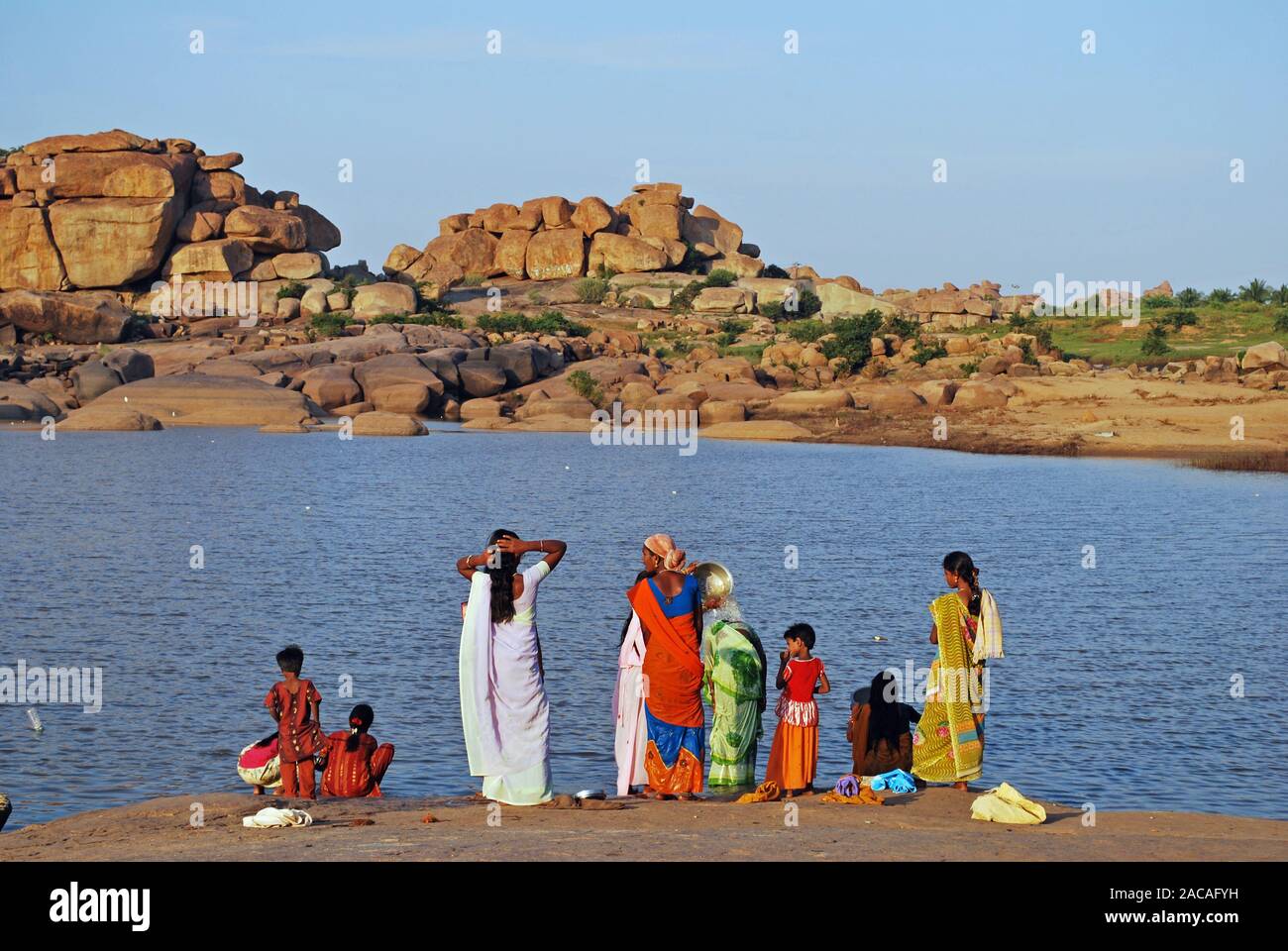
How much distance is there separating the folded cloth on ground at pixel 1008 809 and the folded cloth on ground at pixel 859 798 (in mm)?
559

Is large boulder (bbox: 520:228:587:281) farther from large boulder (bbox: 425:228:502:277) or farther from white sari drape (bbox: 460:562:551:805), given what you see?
white sari drape (bbox: 460:562:551:805)

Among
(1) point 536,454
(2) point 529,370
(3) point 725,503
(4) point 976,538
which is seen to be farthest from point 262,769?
(2) point 529,370

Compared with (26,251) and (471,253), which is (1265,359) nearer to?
(471,253)

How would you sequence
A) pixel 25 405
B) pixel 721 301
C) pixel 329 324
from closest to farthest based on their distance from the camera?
pixel 25 405 → pixel 329 324 → pixel 721 301

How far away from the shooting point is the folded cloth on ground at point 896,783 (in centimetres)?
885

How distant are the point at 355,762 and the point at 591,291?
61.3 metres

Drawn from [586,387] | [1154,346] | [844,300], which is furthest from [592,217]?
[1154,346]

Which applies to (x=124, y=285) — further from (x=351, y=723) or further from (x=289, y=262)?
(x=351, y=723)

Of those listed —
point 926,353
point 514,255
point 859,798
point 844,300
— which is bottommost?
point 859,798

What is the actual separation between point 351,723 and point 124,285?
57.7m

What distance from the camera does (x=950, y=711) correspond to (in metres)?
8.85

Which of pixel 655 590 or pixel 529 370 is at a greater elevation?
pixel 529 370

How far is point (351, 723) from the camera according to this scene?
871 cm

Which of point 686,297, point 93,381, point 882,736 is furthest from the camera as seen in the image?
point 686,297
